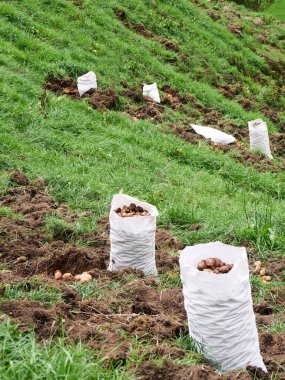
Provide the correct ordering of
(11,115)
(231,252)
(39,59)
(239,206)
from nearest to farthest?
(231,252)
(239,206)
(11,115)
(39,59)

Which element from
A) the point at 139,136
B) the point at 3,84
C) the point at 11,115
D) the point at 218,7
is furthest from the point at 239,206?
the point at 218,7

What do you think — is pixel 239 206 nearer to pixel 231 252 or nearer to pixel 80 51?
pixel 231 252

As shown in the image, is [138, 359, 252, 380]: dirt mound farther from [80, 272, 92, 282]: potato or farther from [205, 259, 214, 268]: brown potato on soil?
[80, 272, 92, 282]: potato

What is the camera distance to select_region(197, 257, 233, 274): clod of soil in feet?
13.9

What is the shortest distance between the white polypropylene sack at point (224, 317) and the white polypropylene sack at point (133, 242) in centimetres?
149

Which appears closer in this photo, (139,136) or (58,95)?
(139,136)

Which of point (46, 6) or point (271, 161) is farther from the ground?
point (46, 6)

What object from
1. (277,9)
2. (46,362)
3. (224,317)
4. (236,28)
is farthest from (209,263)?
(277,9)

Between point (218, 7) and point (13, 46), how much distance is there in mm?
9765

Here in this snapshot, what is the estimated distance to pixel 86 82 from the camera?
38.4ft

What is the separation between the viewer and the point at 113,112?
1123 cm

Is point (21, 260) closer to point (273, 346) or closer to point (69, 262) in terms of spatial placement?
point (69, 262)

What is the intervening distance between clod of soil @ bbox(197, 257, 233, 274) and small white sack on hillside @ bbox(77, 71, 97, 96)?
25.2ft

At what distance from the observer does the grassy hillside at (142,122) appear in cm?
695
